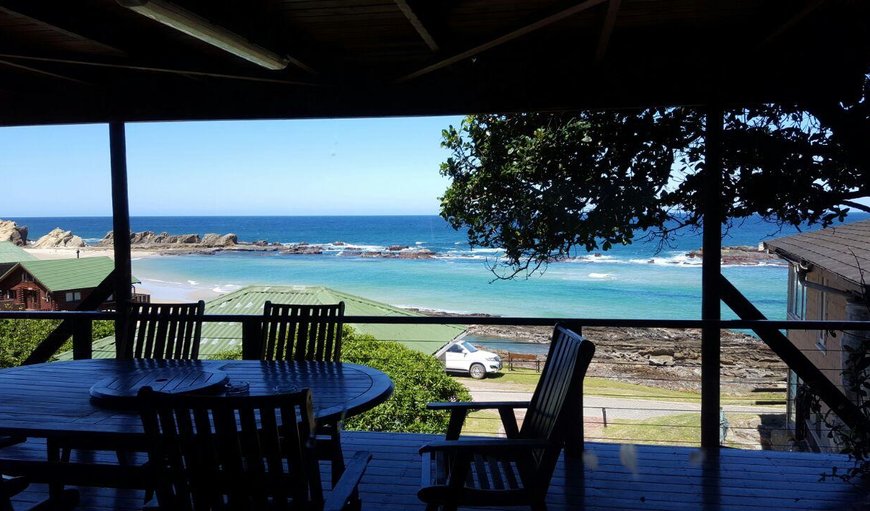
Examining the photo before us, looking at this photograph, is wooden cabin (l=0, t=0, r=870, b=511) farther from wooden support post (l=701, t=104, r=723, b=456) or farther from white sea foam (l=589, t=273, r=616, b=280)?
white sea foam (l=589, t=273, r=616, b=280)

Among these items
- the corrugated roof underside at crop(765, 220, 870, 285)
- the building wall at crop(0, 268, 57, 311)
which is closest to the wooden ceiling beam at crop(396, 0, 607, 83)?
the corrugated roof underside at crop(765, 220, 870, 285)

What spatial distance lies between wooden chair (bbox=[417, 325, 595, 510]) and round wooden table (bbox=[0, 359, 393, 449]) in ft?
1.15

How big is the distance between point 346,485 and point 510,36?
2.36 m

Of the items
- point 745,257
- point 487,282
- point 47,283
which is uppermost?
point 745,257

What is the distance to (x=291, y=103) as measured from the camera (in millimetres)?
4051

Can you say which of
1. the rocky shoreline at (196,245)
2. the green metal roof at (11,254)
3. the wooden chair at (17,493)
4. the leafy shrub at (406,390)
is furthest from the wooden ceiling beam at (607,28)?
the rocky shoreline at (196,245)

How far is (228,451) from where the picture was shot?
1745 millimetres

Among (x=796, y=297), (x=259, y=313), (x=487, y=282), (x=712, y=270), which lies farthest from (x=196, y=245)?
(x=712, y=270)

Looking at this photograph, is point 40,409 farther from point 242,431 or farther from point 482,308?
point 482,308

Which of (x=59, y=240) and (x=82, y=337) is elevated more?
(x=82, y=337)

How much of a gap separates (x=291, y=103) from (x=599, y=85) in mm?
1914

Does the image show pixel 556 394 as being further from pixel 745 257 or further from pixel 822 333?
pixel 745 257

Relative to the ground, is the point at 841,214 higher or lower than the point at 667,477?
higher

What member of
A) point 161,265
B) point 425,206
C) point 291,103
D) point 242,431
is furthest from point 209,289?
point 242,431
